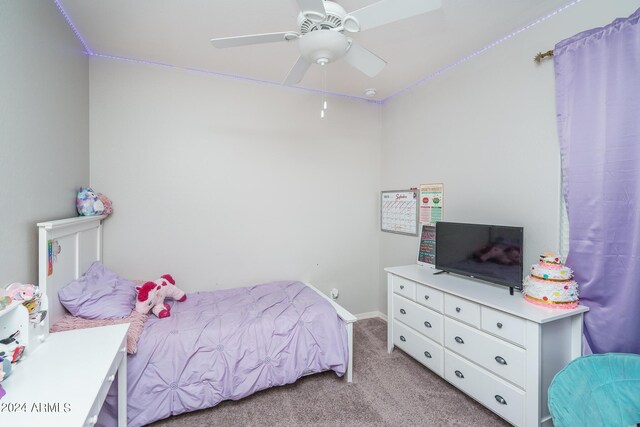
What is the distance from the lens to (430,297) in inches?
85.4

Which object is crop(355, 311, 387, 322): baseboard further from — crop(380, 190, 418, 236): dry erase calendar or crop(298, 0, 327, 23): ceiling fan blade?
crop(298, 0, 327, 23): ceiling fan blade

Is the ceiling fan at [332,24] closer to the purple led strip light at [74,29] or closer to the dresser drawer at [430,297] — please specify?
the purple led strip light at [74,29]

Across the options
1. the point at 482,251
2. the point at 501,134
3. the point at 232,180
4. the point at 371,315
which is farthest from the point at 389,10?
the point at 371,315

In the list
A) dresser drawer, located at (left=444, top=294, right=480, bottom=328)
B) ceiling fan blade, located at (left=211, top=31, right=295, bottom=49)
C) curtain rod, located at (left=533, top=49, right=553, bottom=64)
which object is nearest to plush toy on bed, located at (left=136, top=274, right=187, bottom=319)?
ceiling fan blade, located at (left=211, top=31, right=295, bottom=49)

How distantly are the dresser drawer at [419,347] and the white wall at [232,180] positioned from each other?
918 millimetres

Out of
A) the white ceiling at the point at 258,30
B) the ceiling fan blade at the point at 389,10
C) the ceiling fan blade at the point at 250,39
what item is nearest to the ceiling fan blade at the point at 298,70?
the ceiling fan blade at the point at 250,39

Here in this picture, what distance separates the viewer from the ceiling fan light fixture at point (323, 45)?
1.41 metres

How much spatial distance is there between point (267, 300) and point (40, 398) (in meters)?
1.54

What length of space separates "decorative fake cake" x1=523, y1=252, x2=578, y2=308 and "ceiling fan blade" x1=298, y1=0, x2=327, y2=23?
1.86m

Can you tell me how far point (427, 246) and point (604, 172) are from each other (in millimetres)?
1374

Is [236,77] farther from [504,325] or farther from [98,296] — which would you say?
[504,325]

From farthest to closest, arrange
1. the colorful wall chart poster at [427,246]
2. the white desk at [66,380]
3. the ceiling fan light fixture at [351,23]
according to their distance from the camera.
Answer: the colorful wall chart poster at [427,246] < the ceiling fan light fixture at [351,23] < the white desk at [66,380]

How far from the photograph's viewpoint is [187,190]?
105 inches

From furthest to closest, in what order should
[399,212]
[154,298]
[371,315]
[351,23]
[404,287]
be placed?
[371,315] < [399,212] < [404,287] < [154,298] < [351,23]
